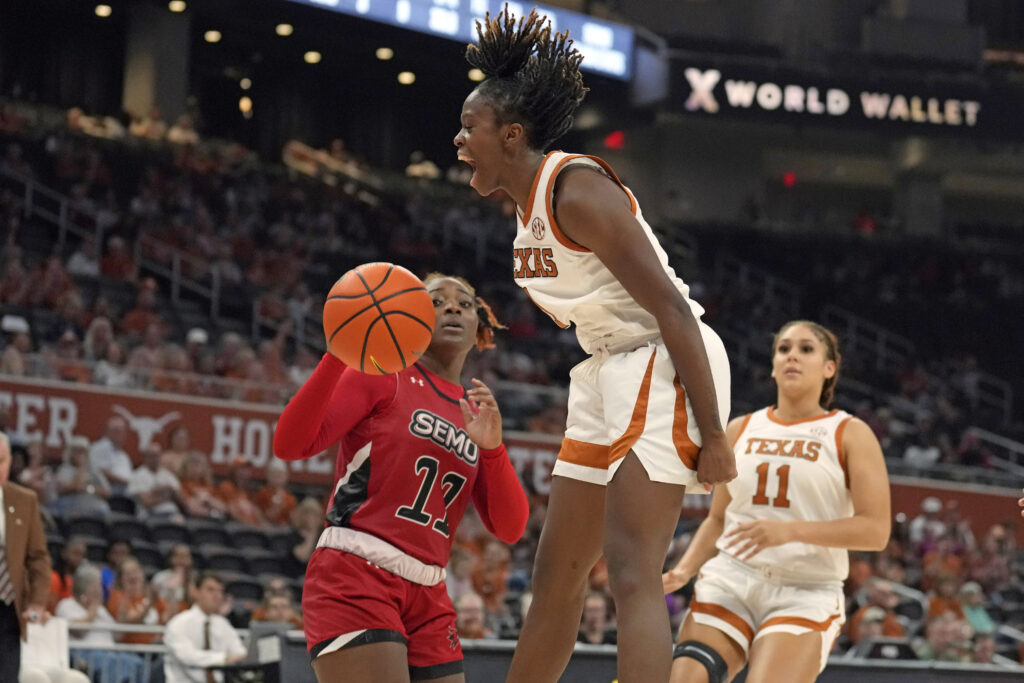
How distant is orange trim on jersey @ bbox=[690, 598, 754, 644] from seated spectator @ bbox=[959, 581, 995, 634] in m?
7.52

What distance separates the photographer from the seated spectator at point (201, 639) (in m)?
7.49

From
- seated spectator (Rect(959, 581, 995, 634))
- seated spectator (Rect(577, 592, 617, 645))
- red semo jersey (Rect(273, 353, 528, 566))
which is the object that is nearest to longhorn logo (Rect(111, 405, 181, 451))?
seated spectator (Rect(577, 592, 617, 645))

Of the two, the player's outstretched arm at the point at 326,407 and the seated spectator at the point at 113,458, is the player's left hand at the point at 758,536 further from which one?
the seated spectator at the point at 113,458

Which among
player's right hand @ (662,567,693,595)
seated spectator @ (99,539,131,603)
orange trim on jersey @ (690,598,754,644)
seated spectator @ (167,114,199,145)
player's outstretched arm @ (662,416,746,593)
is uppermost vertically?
seated spectator @ (167,114,199,145)

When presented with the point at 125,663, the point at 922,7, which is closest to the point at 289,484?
the point at 125,663

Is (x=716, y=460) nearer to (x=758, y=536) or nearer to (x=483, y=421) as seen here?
(x=483, y=421)

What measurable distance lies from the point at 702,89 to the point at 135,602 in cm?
1591

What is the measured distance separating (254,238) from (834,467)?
13146mm

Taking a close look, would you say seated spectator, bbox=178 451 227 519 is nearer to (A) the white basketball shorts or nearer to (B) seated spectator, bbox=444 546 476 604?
(B) seated spectator, bbox=444 546 476 604

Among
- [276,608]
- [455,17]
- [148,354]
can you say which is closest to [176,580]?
[276,608]

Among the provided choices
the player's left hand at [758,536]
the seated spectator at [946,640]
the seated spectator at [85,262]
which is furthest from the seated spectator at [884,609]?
the seated spectator at [85,262]

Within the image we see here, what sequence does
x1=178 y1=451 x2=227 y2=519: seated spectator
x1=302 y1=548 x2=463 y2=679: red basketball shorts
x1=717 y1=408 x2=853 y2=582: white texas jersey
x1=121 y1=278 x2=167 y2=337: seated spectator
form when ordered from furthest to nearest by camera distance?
x1=121 y1=278 x2=167 y2=337: seated spectator → x1=178 y1=451 x2=227 y2=519: seated spectator → x1=717 y1=408 x2=853 y2=582: white texas jersey → x1=302 y1=548 x2=463 y2=679: red basketball shorts

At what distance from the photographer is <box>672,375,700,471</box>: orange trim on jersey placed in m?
3.22

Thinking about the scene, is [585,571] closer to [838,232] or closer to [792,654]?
[792,654]
